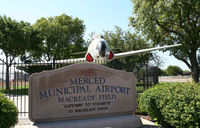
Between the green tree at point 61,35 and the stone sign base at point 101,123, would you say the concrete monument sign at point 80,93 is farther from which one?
the green tree at point 61,35

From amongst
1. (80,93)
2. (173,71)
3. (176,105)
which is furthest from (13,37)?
(173,71)

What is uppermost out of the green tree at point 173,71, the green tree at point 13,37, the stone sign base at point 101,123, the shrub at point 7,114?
the green tree at point 13,37

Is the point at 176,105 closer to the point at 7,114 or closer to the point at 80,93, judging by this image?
the point at 80,93

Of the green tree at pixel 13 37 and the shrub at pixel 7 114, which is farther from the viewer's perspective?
the green tree at pixel 13 37

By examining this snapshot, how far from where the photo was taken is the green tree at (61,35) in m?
38.8

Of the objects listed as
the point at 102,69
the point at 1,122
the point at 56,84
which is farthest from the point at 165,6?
the point at 1,122

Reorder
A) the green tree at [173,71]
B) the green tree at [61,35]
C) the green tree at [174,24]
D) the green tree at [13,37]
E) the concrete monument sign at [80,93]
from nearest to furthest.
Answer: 1. the concrete monument sign at [80,93]
2. the green tree at [174,24]
3. the green tree at [13,37]
4. the green tree at [61,35]
5. the green tree at [173,71]

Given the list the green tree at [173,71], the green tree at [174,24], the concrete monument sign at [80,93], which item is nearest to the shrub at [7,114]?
the concrete monument sign at [80,93]

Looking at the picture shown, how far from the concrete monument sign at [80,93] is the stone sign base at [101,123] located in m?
0.19

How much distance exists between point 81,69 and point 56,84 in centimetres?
93

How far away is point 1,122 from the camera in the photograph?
4320 millimetres

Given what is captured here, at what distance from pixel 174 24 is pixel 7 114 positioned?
24.7 m

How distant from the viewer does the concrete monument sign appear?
514cm

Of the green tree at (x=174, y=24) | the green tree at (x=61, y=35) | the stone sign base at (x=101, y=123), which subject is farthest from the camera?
the green tree at (x=61, y=35)
